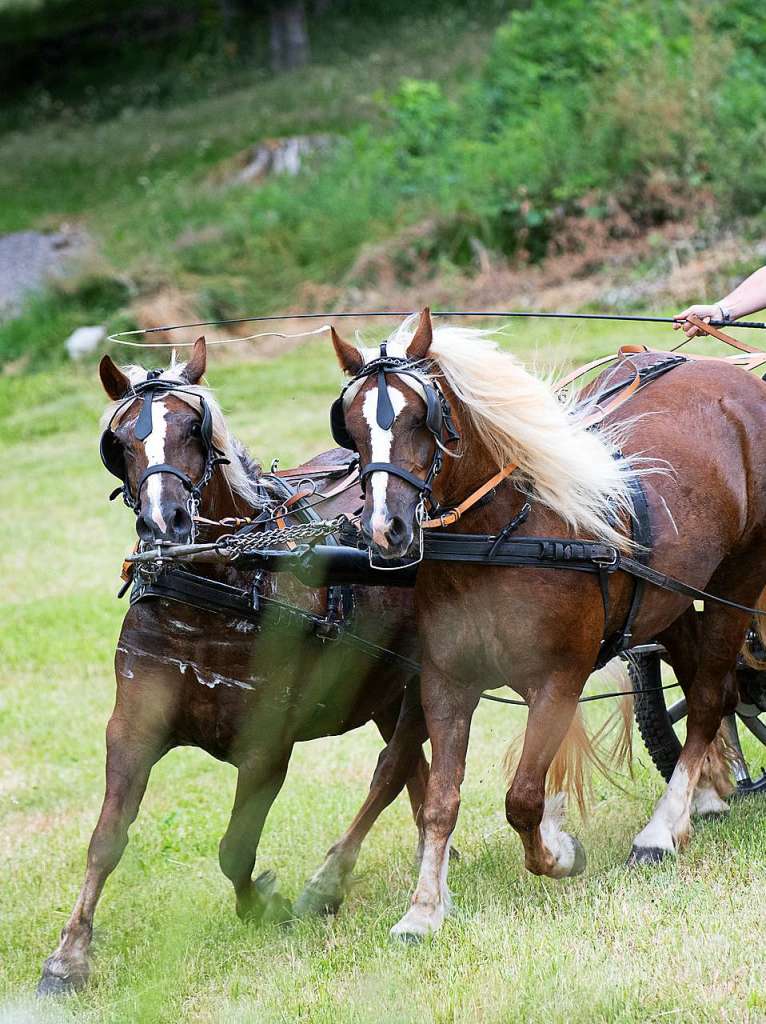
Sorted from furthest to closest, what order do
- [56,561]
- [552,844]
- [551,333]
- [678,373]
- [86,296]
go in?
1. [86,296]
2. [551,333]
3. [56,561]
4. [678,373]
5. [552,844]

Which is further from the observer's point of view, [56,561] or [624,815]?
[56,561]

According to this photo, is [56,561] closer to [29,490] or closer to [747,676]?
[29,490]

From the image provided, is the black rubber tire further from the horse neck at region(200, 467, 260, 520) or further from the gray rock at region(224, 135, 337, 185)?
the gray rock at region(224, 135, 337, 185)

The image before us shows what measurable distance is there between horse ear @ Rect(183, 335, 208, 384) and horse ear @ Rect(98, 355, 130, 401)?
21 centimetres

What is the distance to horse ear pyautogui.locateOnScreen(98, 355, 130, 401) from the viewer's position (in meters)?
4.58

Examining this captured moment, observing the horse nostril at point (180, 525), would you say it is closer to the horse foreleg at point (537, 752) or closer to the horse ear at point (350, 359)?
the horse ear at point (350, 359)

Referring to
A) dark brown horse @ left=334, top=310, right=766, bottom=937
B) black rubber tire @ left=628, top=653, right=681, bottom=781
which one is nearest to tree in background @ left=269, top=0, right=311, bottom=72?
black rubber tire @ left=628, top=653, right=681, bottom=781

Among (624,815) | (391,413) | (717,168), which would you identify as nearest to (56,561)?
(624,815)

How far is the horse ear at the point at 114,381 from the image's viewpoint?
458cm

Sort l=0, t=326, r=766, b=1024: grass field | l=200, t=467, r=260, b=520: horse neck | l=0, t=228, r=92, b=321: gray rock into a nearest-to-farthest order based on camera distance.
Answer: l=0, t=326, r=766, b=1024: grass field
l=200, t=467, r=260, b=520: horse neck
l=0, t=228, r=92, b=321: gray rock

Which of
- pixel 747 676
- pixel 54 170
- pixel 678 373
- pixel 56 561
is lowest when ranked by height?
pixel 54 170

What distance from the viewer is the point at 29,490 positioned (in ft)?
49.9

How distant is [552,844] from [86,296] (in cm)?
1722

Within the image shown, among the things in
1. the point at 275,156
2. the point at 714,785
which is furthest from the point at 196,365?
the point at 275,156
